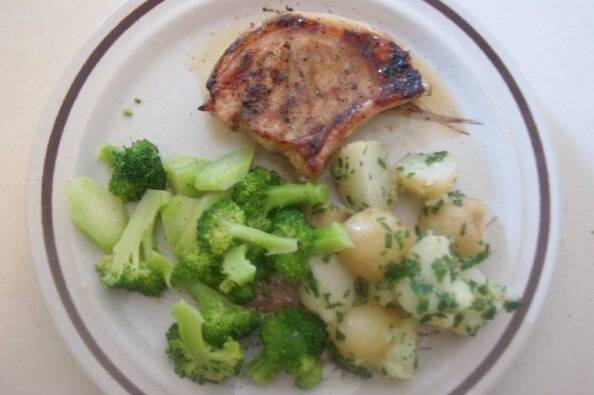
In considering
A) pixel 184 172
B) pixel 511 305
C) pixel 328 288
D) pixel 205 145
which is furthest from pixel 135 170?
pixel 511 305

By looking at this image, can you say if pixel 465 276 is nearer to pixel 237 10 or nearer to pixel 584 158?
pixel 584 158

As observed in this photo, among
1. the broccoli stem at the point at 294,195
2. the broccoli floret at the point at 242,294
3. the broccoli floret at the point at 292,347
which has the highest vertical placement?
the broccoli stem at the point at 294,195

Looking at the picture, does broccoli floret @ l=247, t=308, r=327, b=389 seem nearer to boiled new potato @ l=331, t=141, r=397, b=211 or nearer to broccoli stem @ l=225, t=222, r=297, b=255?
broccoli stem @ l=225, t=222, r=297, b=255

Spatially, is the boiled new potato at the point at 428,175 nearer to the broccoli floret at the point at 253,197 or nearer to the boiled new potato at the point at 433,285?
the boiled new potato at the point at 433,285

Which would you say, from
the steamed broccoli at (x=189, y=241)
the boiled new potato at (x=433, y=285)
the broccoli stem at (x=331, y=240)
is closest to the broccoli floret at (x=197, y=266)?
the steamed broccoli at (x=189, y=241)

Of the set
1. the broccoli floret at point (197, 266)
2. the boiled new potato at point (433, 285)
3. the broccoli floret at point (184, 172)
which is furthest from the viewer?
the broccoli floret at point (184, 172)

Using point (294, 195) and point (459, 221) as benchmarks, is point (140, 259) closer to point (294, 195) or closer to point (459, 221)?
point (294, 195)
